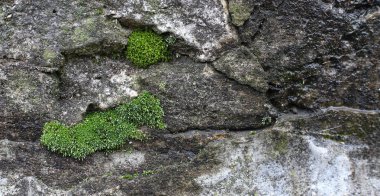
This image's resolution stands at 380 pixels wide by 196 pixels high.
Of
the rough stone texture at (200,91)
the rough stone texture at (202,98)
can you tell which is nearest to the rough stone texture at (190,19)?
the rough stone texture at (200,91)

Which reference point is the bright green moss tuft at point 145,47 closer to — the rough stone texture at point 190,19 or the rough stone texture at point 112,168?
the rough stone texture at point 190,19

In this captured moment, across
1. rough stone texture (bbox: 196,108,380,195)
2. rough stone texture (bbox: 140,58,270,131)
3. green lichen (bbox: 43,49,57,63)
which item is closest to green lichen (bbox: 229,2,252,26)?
rough stone texture (bbox: 140,58,270,131)

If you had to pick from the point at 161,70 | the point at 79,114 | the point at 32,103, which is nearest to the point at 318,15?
the point at 161,70

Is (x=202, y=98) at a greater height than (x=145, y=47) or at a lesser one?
lesser

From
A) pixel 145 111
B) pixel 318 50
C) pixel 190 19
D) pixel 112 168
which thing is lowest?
pixel 112 168

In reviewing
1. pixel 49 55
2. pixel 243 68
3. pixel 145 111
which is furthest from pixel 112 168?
pixel 243 68

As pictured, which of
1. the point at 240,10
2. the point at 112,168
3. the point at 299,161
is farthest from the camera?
the point at 112,168

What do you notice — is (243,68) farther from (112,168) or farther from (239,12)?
(112,168)

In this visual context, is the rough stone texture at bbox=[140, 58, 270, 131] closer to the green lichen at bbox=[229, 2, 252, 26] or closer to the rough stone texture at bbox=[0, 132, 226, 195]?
the rough stone texture at bbox=[0, 132, 226, 195]
